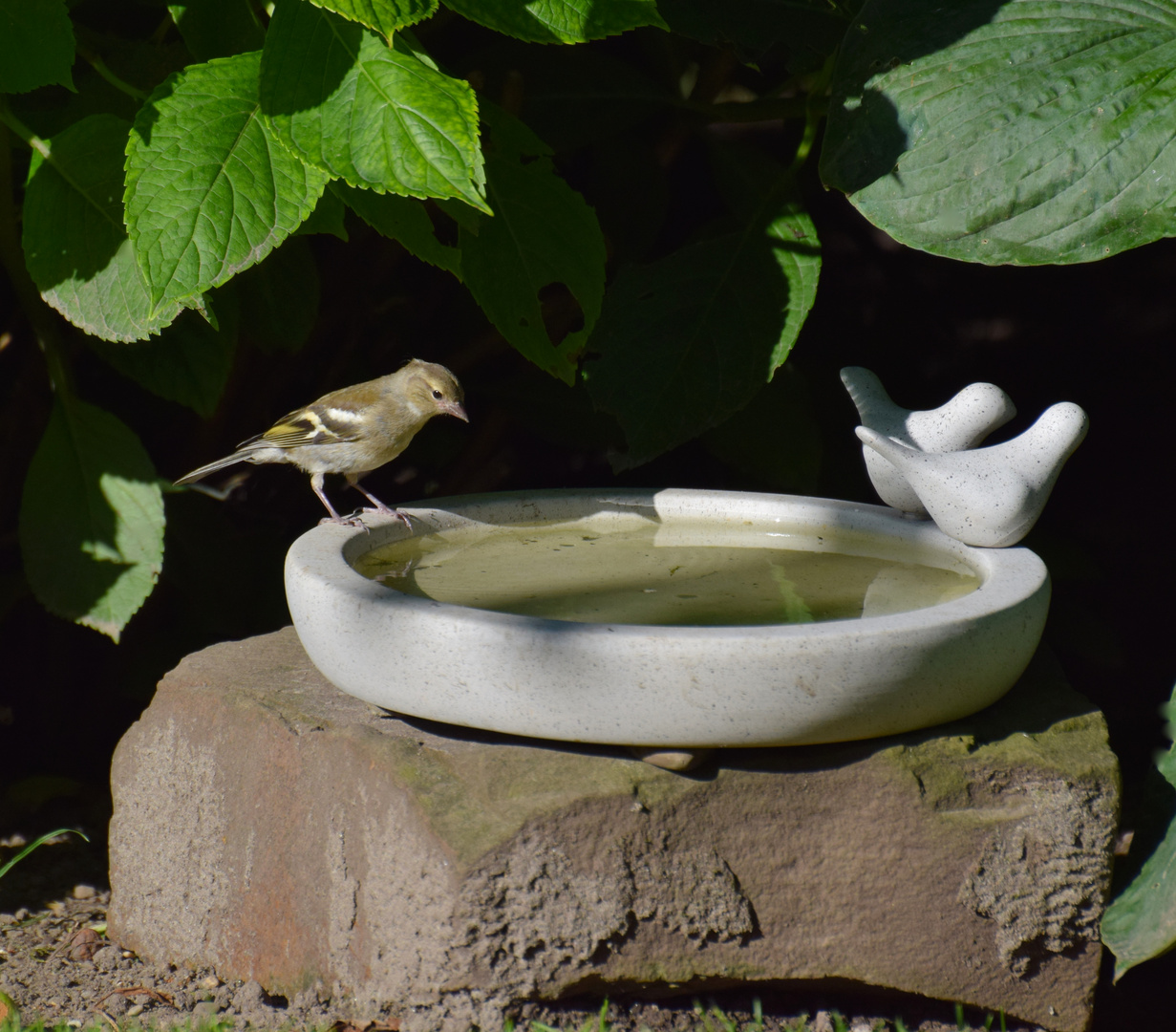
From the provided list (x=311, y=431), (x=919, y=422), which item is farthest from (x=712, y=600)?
(x=311, y=431)

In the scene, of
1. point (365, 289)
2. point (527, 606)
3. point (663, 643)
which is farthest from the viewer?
point (365, 289)

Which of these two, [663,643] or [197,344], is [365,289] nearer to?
[197,344]

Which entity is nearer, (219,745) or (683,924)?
(683,924)

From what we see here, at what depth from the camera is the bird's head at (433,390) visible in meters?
3.48

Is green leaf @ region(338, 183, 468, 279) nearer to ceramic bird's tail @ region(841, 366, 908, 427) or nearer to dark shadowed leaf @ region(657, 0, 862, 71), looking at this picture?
dark shadowed leaf @ region(657, 0, 862, 71)

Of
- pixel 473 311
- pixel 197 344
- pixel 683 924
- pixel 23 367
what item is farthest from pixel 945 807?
pixel 23 367

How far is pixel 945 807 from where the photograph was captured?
222cm

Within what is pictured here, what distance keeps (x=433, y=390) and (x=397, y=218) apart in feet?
3.11

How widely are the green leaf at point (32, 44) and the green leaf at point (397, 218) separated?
22.4 inches

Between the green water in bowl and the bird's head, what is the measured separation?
53 cm

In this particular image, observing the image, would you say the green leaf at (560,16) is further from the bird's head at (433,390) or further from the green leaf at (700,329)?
the bird's head at (433,390)

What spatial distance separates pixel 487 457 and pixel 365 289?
2.30ft

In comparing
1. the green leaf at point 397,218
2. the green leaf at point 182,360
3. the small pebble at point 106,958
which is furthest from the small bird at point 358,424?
the small pebble at point 106,958

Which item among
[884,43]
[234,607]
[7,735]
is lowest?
[7,735]
